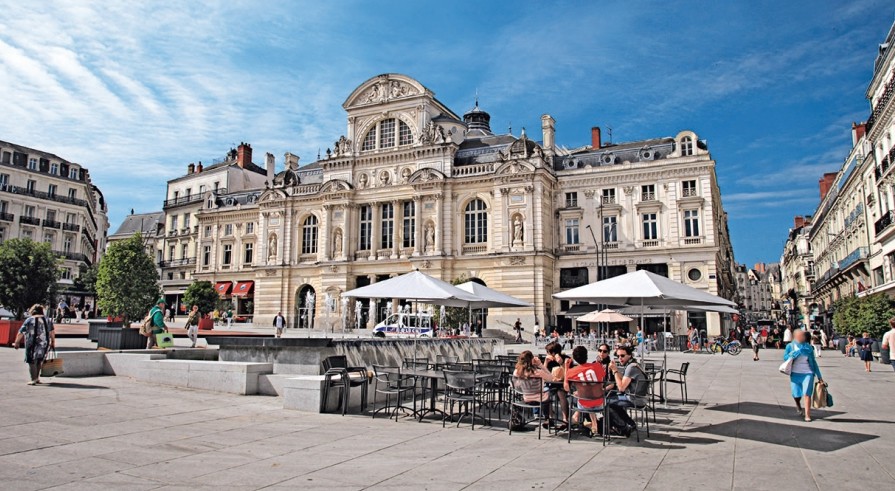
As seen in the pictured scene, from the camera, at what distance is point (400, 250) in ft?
156

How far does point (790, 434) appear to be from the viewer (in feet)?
29.7

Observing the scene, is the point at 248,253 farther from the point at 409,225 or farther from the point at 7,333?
the point at 7,333

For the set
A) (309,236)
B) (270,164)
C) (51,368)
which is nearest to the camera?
(51,368)

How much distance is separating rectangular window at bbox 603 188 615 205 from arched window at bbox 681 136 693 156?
5.47 metres

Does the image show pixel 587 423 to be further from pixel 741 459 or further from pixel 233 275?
pixel 233 275

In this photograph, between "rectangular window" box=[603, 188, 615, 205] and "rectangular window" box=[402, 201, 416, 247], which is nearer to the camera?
"rectangular window" box=[603, 188, 615, 205]

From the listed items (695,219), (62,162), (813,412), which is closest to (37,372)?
(813,412)

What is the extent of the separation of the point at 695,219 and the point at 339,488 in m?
39.6

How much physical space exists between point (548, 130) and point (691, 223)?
13151 millimetres

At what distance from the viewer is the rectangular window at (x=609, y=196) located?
43.2m

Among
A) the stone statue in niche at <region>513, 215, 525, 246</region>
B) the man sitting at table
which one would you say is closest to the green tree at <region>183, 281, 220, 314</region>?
the stone statue in niche at <region>513, 215, 525, 246</region>

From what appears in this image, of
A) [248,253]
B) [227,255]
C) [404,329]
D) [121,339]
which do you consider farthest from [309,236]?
[121,339]

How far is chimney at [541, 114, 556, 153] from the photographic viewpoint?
46469 mm

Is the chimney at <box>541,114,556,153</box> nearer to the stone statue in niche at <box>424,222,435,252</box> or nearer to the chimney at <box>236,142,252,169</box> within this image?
the stone statue in niche at <box>424,222,435,252</box>
